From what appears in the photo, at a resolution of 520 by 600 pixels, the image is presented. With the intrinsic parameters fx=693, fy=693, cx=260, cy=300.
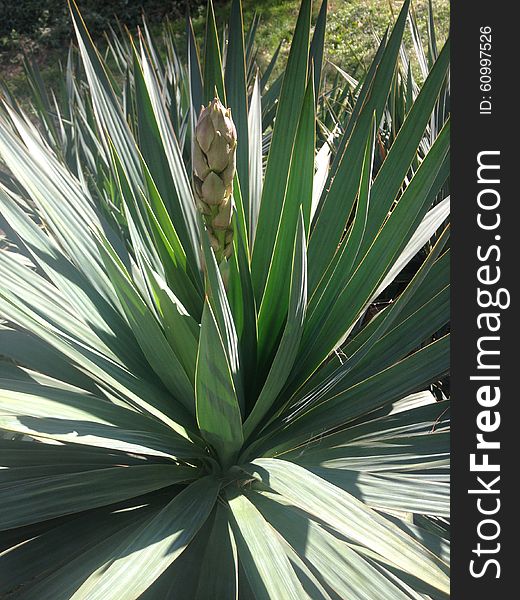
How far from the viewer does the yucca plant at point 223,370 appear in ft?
3.16

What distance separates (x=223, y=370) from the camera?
3.18 feet

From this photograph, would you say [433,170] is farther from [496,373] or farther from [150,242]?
Result: [150,242]

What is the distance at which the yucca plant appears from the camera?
96cm

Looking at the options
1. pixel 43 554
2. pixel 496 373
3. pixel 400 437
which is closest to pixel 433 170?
pixel 496 373

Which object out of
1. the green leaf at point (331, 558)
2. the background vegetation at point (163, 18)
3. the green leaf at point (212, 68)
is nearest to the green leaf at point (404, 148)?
the green leaf at point (212, 68)

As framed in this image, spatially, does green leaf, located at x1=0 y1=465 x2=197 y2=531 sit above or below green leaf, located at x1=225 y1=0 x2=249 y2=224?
below

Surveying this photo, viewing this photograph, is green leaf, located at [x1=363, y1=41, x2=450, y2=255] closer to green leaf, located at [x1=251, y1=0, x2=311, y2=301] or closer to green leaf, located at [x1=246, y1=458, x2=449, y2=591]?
green leaf, located at [x1=251, y1=0, x2=311, y2=301]

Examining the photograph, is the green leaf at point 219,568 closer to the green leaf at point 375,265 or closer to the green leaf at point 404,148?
the green leaf at point 375,265

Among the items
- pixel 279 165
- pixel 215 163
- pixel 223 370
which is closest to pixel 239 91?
pixel 279 165

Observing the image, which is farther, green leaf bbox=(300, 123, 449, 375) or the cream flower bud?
green leaf bbox=(300, 123, 449, 375)

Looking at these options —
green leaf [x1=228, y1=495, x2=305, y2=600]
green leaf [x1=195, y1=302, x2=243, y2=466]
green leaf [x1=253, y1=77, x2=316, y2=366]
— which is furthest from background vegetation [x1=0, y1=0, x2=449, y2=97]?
green leaf [x1=228, y1=495, x2=305, y2=600]

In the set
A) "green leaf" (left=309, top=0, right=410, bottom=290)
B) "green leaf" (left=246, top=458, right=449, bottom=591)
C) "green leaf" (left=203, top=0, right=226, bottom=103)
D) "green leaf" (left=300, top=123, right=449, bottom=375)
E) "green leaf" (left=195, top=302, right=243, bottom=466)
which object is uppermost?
"green leaf" (left=203, top=0, right=226, bottom=103)

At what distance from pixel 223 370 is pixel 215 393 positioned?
0.14ft

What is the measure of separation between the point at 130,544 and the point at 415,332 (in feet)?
1.97
